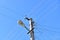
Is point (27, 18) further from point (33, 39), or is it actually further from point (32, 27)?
point (33, 39)

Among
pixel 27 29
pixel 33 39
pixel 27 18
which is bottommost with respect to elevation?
pixel 33 39

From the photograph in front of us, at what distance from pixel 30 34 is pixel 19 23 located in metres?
1.21

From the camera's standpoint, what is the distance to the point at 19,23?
15.2 metres

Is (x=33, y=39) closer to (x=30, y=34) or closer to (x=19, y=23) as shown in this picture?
(x=30, y=34)

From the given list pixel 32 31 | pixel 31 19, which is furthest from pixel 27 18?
pixel 32 31

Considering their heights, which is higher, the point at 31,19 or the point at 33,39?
the point at 31,19

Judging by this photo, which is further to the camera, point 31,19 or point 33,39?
point 31,19

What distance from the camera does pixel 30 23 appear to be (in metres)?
15.8

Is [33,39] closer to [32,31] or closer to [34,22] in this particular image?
[32,31]

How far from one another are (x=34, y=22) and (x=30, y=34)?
1.24m

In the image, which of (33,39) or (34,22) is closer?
(33,39)

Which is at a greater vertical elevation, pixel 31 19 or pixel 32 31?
pixel 31 19

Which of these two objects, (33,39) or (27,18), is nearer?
(33,39)

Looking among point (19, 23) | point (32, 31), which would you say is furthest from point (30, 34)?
point (19, 23)
